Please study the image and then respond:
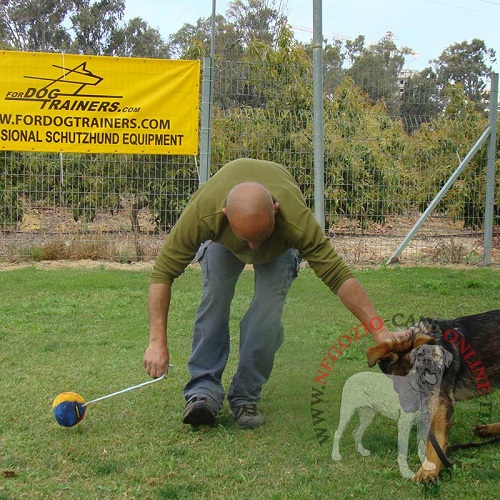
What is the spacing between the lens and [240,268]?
3.84 meters

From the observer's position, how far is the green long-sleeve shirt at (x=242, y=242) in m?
3.29

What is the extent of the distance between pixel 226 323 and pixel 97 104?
576 centimetres

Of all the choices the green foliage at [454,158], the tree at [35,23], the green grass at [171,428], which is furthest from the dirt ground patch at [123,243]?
the tree at [35,23]

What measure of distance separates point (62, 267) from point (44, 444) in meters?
5.81

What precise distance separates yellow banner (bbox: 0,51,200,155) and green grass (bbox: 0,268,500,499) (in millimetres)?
2906

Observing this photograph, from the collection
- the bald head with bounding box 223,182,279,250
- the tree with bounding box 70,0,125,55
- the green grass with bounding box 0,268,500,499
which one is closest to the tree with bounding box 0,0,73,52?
the tree with bounding box 70,0,125,55

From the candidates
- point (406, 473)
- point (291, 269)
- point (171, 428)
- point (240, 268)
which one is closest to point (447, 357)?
point (406, 473)

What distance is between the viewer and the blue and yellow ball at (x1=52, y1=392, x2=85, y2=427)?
352cm

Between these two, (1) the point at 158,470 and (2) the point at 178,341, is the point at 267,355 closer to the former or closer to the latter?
(1) the point at 158,470

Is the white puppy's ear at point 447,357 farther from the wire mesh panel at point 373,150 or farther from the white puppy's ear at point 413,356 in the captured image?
the wire mesh panel at point 373,150

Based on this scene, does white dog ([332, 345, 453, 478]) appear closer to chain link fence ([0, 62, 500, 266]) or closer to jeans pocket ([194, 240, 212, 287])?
jeans pocket ([194, 240, 212, 287])

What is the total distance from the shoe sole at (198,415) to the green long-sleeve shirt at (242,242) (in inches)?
29.1

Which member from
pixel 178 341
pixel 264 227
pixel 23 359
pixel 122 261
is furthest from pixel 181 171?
pixel 264 227

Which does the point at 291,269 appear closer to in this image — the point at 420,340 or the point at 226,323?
the point at 226,323
